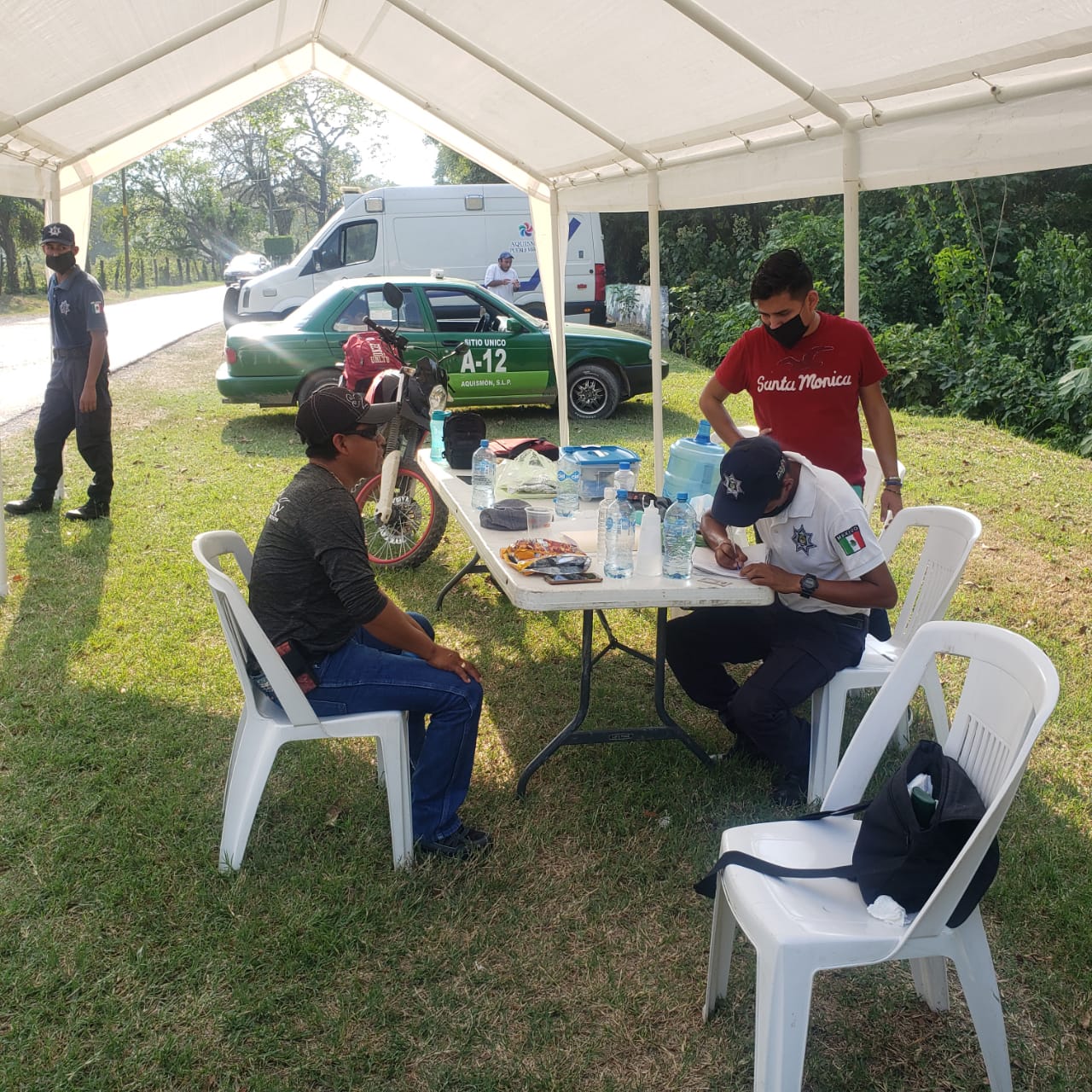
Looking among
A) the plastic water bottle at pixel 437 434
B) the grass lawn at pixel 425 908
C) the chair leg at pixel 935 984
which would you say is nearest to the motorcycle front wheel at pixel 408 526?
the plastic water bottle at pixel 437 434

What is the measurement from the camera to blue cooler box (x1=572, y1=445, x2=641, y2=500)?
4.48 meters

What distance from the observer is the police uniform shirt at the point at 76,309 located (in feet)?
21.4

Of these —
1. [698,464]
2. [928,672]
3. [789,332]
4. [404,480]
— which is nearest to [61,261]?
[404,480]

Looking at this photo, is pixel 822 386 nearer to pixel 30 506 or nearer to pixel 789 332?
pixel 789 332

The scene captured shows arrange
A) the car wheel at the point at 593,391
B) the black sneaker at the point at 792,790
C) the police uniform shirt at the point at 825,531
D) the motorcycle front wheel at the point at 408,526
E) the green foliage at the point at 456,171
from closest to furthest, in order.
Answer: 1. the police uniform shirt at the point at 825,531
2. the black sneaker at the point at 792,790
3. the motorcycle front wheel at the point at 408,526
4. the car wheel at the point at 593,391
5. the green foliage at the point at 456,171

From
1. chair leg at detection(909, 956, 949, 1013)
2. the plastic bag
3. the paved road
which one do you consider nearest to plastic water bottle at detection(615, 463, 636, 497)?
the plastic bag

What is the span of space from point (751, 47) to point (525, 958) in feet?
11.0

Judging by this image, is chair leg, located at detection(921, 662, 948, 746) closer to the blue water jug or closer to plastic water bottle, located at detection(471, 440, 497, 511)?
the blue water jug

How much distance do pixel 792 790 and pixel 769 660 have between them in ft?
1.66

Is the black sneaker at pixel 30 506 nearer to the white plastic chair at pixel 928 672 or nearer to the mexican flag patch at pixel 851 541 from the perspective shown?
the white plastic chair at pixel 928 672

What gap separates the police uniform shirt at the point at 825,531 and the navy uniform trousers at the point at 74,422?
5224 millimetres

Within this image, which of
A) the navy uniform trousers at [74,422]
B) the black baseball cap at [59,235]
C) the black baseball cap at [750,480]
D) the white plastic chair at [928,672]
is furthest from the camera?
the navy uniform trousers at [74,422]

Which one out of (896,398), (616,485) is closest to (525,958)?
(616,485)

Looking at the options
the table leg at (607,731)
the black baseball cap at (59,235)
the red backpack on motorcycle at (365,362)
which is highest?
the black baseball cap at (59,235)
